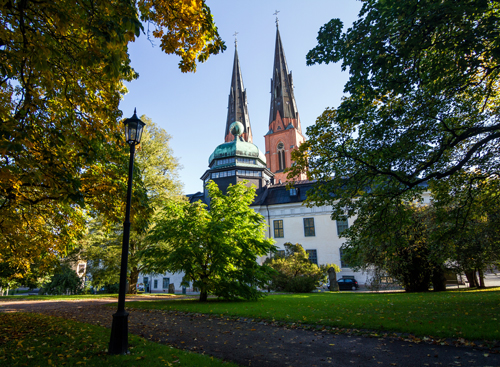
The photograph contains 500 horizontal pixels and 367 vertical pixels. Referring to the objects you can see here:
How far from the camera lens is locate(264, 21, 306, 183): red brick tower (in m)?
63.6

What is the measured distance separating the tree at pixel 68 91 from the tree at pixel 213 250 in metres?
5.28

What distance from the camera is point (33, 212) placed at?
8820 millimetres

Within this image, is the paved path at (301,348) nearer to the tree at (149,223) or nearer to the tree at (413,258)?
the tree at (413,258)

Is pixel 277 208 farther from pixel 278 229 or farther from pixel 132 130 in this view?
pixel 132 130

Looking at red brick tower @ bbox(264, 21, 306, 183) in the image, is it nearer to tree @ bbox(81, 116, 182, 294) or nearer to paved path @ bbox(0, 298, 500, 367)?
tree @ bbox(81, 116, 182, 294)

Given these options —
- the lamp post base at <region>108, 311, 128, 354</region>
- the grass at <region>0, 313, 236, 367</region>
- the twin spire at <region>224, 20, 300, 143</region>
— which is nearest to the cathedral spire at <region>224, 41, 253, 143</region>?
the twin spire at <region>224, 20, 300, 143</region>

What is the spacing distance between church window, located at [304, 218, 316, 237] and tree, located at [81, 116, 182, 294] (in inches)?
765

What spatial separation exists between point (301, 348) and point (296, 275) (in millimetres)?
18224

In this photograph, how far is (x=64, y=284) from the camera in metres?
26.2

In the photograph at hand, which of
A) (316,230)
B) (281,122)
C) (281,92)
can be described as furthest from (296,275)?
(281,92)

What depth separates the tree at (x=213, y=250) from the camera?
14.0 m

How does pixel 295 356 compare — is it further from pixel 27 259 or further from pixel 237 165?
pixel 237 165

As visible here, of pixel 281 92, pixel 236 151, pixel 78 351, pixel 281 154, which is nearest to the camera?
pixel 78 351

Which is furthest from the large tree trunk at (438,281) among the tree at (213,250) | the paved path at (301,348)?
the paved path at (301,348)
